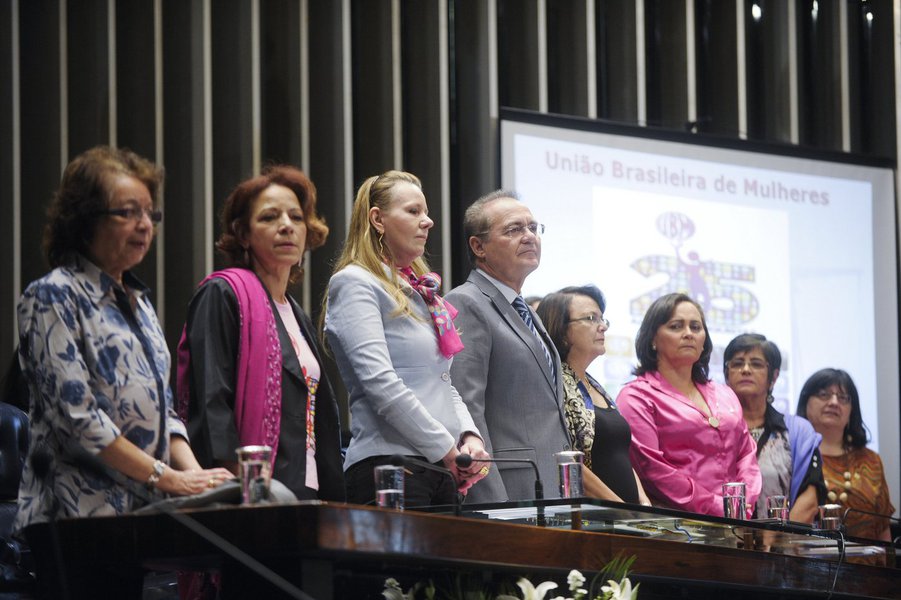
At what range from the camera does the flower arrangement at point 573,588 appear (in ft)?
8.17

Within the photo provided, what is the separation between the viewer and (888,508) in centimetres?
531

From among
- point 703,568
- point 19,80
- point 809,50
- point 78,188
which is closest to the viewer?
point 78,188

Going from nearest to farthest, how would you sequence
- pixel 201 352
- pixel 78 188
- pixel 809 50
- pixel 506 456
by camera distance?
pixel 78 188
pixel 201 352
pixel 506 456
pixel 809 50

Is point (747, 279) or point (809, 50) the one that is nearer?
point (747, 279)

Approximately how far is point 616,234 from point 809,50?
6.65ft

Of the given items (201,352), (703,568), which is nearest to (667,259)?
(703,568)

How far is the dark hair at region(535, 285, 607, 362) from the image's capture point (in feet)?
13.4

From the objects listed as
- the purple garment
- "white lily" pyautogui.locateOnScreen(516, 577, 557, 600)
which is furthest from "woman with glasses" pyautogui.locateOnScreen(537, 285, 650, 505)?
"white lily" pyautogui.locateOnScreen(516, 577, 557, 600)

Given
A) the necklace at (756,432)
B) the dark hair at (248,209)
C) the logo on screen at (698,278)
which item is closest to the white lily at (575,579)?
the dark hair at (248,209)

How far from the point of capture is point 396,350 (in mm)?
3150

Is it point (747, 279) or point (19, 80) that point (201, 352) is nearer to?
point (19, 80)

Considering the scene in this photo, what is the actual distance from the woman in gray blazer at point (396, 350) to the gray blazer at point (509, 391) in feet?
0.49

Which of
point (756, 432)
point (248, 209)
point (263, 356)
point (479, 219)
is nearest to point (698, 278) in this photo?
point (756, 432)

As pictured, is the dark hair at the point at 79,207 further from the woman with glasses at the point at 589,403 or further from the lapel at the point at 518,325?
the woman with glasses at the point at 589,403
